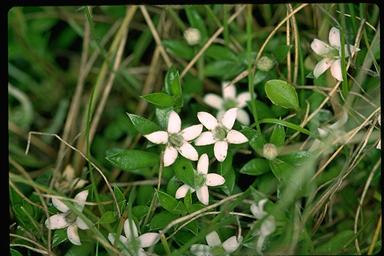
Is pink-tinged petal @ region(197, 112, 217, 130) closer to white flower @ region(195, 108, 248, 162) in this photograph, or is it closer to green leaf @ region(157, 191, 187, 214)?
white flower @ region(195, 108, 248, 162)

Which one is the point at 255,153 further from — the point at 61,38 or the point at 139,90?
the point at 61,38

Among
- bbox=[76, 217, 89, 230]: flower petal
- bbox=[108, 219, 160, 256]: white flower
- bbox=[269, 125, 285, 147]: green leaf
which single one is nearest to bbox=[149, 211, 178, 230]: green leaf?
bbox=[108, 219, 160, 256]: white flower

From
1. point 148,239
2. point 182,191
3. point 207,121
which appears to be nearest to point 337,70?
point 207,121

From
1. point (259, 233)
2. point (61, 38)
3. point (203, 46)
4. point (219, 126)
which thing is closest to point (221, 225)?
point (259, 233)

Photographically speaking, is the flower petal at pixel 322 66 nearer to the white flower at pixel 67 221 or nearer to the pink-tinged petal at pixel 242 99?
the pink-tinged petal at pixel 242 99

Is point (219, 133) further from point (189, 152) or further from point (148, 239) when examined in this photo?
point (148, 239)

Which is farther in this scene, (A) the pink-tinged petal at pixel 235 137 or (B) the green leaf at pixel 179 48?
(B) the green leaf at pixel 179 48

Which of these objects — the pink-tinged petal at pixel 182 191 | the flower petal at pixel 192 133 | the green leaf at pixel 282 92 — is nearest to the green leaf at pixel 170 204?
the pink-tinged petal at pixel 182 191
